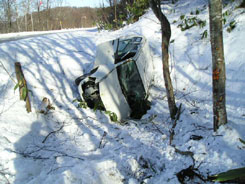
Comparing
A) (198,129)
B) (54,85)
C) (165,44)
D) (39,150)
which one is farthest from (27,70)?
(198,129)

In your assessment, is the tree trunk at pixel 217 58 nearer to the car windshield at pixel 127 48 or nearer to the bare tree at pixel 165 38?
the bare tree at pixel 165 38

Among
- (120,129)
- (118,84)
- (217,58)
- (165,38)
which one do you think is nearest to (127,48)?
(118,84)

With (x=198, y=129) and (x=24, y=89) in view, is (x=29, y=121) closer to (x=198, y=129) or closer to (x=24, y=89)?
(x=24, y=89)

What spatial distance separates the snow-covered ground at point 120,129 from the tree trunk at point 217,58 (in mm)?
333

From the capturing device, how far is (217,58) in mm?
2463

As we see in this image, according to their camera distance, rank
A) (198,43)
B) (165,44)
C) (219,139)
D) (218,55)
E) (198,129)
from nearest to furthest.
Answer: (218,55) < (219,139) < (198,129) < (165,44) < (198,43)

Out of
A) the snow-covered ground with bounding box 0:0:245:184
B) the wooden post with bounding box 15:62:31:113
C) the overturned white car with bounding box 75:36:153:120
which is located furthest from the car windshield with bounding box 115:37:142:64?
the wooden post with bounding box 15:62:31:113

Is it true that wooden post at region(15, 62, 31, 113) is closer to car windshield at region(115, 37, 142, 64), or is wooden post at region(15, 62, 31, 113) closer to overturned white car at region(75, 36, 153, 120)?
overturned white car at region(75, 36, 153, 120)

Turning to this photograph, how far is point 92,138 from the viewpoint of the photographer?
3855 mm

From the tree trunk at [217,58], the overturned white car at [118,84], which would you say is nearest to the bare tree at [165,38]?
the overturned white car at [118,84]

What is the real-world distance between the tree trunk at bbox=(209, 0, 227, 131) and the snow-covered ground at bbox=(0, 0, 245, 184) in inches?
13.1

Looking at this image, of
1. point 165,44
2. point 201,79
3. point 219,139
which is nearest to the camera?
point 219,139

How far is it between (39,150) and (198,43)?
20.4ft

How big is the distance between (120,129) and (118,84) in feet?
3.76
